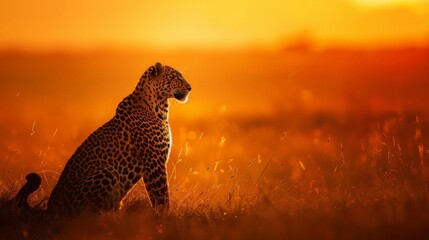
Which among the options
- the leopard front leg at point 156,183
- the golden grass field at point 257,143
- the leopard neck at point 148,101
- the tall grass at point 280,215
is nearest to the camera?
the tall grass at point 280,215

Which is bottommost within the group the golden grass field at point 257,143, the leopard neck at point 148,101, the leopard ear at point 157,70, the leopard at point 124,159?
the golden grass field at point 257,143

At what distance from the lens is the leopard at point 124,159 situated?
905 centimetres

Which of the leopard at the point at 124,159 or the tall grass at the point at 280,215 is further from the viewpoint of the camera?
the leopard at the point at 124,159

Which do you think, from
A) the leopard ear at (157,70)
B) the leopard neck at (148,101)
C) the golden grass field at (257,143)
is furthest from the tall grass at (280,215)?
the leopard ear at (157,70)

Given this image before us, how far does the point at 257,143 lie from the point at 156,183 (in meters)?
8.01

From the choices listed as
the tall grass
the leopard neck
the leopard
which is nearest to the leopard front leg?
the leopard

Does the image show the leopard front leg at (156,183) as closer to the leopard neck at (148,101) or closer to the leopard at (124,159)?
the leopard at (124,159)

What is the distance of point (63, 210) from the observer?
8.91 m

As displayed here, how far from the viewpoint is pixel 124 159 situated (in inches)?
375

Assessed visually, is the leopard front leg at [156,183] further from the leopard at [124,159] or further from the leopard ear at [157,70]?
the leopard ear at [157,70]

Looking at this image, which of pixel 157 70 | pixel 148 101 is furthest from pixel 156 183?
pixel 157 70

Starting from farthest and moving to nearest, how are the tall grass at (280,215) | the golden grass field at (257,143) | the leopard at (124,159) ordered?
the leopard at (124,159), the golden grass field at (257,143), the tall grass at (280,215)

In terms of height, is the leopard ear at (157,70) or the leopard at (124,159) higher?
the leopard ear at (157,70)

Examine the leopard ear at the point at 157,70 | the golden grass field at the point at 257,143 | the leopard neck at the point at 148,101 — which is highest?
the leopard ear at the point at 157,70
